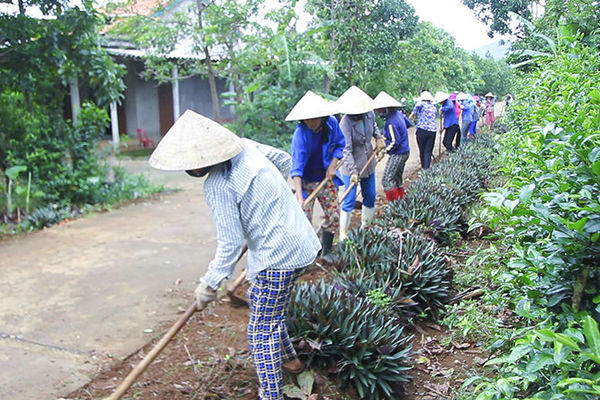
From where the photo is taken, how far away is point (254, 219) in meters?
2.97

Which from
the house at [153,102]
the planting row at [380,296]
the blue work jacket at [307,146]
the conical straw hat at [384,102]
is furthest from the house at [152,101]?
the planting row at [380,296]

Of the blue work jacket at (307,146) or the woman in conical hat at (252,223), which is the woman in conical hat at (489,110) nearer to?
→ the blue work jacket at (307,146)

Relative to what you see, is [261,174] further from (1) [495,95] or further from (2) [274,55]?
(1) [495,95]

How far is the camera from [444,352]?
12.1 ft

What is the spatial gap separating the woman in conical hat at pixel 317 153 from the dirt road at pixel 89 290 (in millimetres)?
1456

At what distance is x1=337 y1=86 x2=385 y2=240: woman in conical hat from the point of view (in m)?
5.86

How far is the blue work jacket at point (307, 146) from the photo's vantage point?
16.5 ft

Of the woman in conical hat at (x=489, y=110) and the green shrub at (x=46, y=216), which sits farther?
the woman in conical hat at (x=489, y=110)

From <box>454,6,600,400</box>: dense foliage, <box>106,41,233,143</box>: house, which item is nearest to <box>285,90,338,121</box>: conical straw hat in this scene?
<box>454,6,600,400</box>: dense foliage

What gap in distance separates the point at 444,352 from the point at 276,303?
4.45 feet

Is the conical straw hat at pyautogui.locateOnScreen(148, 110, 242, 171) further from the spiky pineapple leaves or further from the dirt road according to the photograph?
the dirt road

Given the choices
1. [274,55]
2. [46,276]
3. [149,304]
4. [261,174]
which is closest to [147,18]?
[274,55]

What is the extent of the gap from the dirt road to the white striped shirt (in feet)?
5.24

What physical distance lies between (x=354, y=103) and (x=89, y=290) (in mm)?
3282
